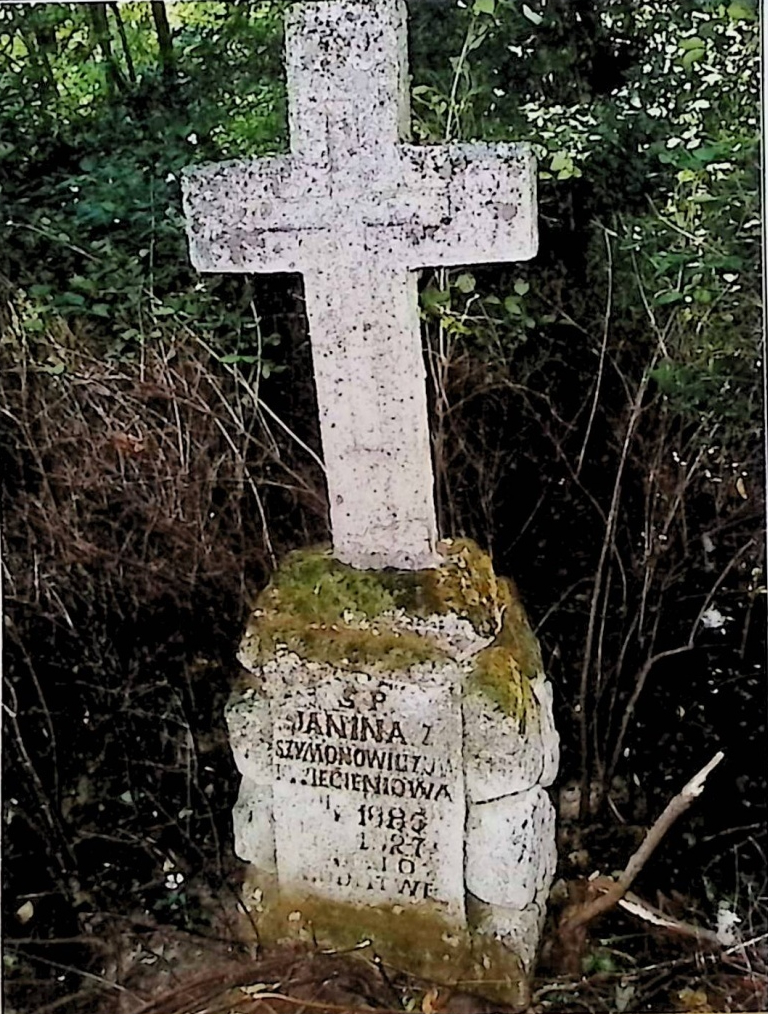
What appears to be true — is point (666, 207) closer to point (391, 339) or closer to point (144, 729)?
point (391, 339)

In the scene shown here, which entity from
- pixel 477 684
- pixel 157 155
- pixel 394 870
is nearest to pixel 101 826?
pixel 394 870

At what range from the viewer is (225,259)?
69.1 inches

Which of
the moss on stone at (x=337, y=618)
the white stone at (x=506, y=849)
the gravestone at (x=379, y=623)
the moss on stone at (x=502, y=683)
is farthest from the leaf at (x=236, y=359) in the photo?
the white stone at (x=506, y=849)

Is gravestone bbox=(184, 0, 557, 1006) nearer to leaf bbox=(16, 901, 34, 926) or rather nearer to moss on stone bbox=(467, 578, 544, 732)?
moss on stone bbox=(467, 578, 544, 732)

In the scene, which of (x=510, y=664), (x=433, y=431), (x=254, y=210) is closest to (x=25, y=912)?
(x=510, y=664)

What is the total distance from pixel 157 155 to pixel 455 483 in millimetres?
634

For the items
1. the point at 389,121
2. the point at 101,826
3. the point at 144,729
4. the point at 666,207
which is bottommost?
the point at 101,826

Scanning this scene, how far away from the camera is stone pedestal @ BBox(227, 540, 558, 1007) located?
175 centimetres

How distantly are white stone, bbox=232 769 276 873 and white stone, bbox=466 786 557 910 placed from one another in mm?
289

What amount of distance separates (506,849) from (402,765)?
Result: 7.2 inches

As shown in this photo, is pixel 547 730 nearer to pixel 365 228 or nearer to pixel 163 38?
pixel 365 228

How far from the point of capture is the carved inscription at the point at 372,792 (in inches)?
69.1

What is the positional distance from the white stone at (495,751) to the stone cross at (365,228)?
0.73 feet

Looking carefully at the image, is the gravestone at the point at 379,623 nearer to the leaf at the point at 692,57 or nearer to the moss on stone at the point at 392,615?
the moss on stone at the point at 392,615
